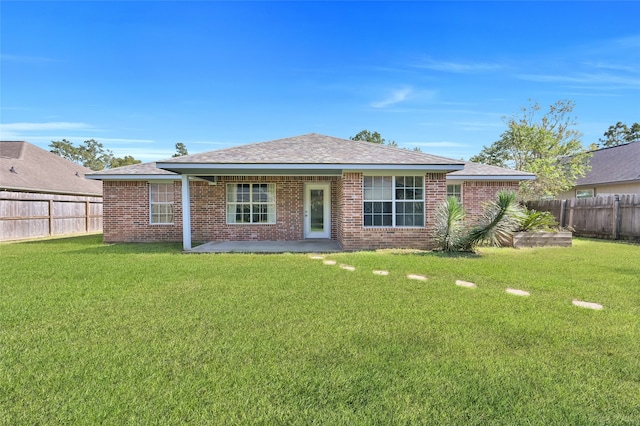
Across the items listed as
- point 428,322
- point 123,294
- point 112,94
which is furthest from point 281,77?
point 428,322

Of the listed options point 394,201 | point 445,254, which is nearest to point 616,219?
point 445,254

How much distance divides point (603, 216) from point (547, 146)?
757 centimetres

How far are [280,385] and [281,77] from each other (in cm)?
1656

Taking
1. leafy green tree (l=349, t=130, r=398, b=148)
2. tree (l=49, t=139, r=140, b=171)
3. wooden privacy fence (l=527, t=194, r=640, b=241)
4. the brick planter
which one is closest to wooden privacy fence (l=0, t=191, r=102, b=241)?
the brick planter

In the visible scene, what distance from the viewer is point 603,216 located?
13688 millimetres

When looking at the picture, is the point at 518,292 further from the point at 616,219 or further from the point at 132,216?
the point at 132,216

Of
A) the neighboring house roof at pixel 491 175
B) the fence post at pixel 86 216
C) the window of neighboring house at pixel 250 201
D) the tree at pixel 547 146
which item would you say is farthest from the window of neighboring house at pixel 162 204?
the tree at pixel 547 146

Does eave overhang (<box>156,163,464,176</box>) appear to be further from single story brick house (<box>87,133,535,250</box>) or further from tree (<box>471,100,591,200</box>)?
tree (<box>471,100,591,200</box>)

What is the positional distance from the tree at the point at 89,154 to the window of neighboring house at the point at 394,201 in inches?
1770

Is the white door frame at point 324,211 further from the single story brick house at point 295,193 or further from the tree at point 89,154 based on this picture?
the tree at point 89,154

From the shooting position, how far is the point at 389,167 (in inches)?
392

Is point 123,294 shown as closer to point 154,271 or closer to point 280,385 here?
point 154,271

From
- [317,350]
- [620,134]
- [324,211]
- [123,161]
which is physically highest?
[620,134]

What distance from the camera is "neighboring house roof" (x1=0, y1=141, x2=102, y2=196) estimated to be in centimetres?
1584
